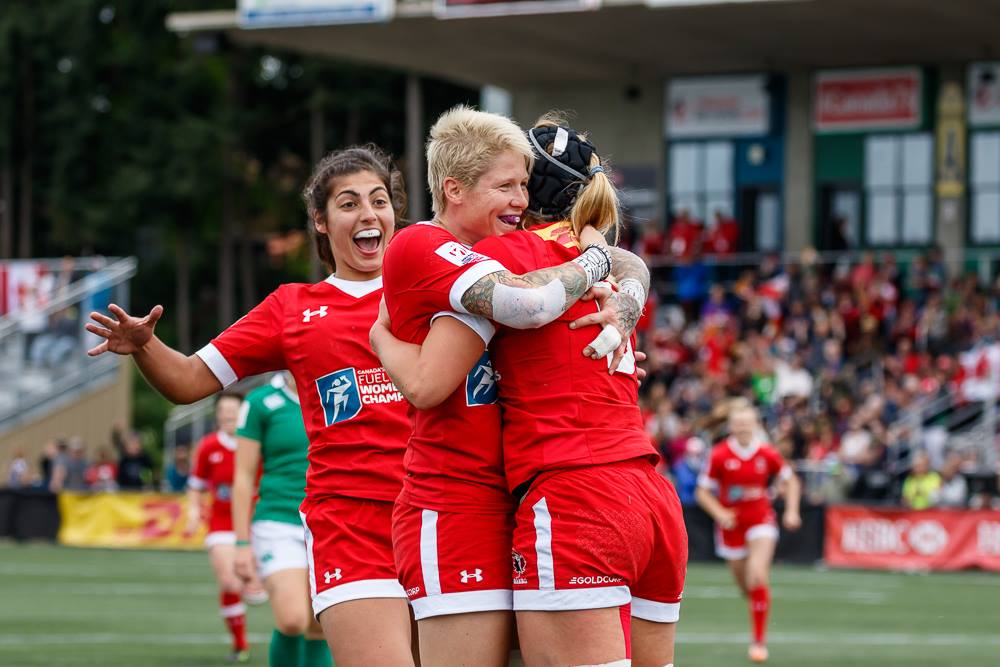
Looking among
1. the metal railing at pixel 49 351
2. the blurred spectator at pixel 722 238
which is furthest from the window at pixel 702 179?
the metal railing at pixel 49 351

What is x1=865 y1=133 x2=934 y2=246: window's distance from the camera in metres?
32.5

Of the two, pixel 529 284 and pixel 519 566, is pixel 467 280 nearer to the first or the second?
pixel 529 284

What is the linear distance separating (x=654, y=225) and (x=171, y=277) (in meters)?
28.3

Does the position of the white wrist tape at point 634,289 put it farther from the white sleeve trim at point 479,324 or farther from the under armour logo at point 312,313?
the under armour logo at point 312,313

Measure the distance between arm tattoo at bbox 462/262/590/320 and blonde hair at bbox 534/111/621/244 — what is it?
237 mm

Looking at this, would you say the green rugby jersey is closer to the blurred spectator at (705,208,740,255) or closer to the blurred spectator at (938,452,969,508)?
the blurred spectator at (938,452,969,508)

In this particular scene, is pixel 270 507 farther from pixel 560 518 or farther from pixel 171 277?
pixel 171 277

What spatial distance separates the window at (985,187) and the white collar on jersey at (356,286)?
90.2 ft

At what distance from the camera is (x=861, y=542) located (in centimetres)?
2202

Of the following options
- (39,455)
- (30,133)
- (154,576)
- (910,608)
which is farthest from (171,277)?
(910,608)

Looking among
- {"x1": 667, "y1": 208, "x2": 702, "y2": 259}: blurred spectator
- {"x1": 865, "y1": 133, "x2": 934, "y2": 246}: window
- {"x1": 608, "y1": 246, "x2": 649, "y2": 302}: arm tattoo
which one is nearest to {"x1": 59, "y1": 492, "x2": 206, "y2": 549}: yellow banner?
{"x1": 667, "y1": 208, "x2": 702, "y2": 259}: blurred spectator

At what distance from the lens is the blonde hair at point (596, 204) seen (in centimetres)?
487

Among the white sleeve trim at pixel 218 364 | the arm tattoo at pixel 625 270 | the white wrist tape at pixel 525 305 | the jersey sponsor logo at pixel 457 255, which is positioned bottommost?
the white sleeve trim at pixel 218 364

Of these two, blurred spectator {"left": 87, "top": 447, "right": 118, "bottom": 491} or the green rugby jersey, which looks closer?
the green rugby jersey
